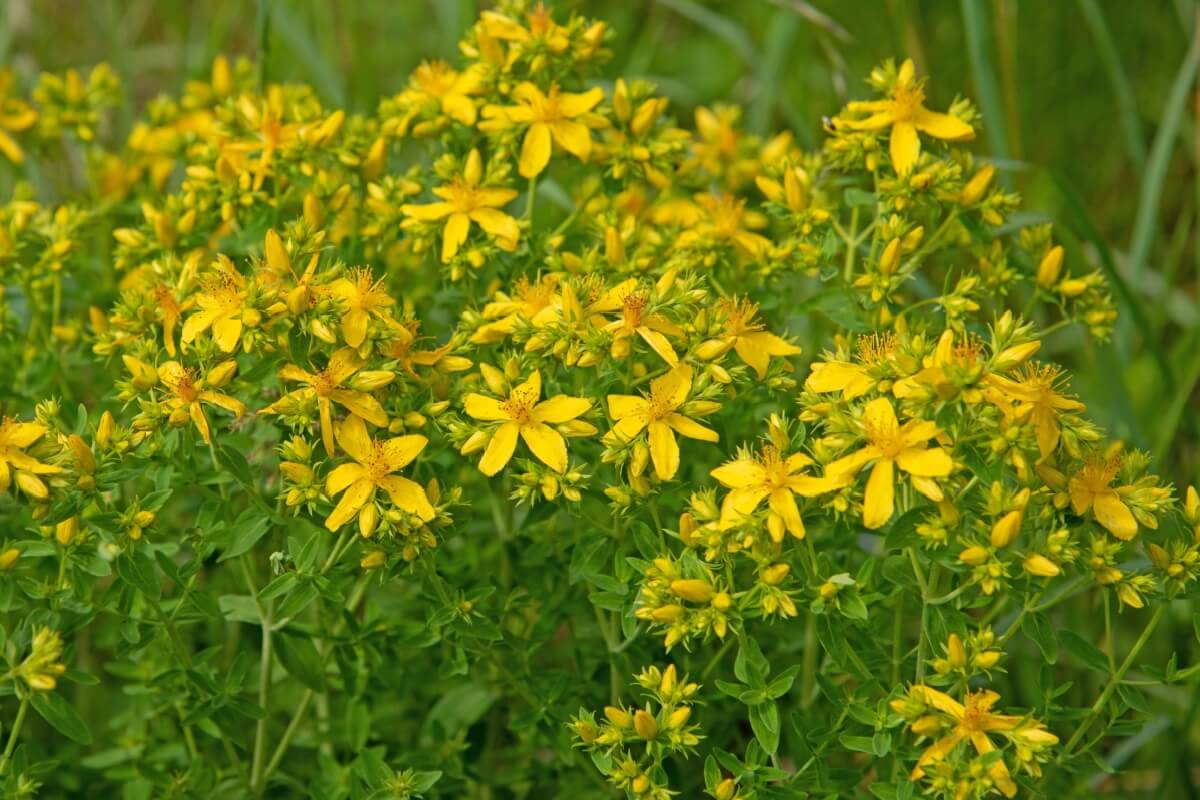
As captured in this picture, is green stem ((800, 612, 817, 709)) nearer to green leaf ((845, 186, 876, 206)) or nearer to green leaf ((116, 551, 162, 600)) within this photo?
green leaf ((845, 186, 876, 206))

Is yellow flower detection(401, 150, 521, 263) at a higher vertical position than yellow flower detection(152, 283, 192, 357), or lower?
higher

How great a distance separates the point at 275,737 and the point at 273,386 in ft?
2.77

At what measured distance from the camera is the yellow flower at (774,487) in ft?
6.02

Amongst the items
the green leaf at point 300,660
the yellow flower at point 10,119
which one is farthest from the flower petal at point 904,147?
the yellow flower at point 10,119

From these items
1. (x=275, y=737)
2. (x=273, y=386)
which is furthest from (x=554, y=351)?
(x=275, y=737)

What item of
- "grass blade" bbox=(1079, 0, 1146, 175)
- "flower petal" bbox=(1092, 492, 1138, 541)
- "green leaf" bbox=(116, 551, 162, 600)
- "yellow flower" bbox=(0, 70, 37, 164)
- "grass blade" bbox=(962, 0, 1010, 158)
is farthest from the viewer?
"grass blade" bbox=(1079, 0, 1146, 175)

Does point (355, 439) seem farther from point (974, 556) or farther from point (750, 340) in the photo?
point (974, 556)

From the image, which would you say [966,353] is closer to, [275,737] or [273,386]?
[273,386]

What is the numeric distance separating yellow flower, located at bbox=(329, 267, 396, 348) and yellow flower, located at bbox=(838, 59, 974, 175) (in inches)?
34.6

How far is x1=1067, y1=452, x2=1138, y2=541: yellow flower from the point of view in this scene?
74.2 inches

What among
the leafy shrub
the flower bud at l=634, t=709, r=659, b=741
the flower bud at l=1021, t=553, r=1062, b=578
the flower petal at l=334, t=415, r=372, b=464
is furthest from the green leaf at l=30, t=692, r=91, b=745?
the flower bud at l=1021, t=553, r=1062, b=578

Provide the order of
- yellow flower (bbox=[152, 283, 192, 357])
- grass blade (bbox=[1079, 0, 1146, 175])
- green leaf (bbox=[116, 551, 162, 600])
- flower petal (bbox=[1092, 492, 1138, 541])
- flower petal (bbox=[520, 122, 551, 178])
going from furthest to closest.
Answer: grass blade (bbox=[1079, 0, 1146, 175]) < flower petal (bbox=[520, 122, 551, 178]) < yellow flower (bbox=[152, 283, 192, 357]) < green leaf (bbox=[116, 551, 162, 600]) < flower petal (bbox=[1092, 492, 1138, 541])

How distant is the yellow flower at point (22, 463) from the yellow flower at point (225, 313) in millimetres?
247

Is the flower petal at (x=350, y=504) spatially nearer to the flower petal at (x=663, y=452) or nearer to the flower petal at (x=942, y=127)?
the flower petal at (x=663, y=452)
